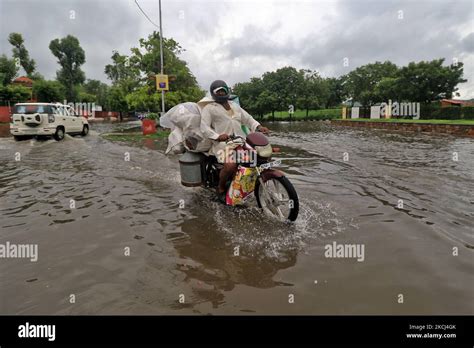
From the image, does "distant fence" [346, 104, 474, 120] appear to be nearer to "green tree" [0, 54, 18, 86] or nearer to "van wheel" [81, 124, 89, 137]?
"van wheel" [81, 124, 89, 137]

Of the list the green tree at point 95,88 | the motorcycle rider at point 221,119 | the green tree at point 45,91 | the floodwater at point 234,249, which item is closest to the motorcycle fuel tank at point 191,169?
the motorcycle rider at point 221,119

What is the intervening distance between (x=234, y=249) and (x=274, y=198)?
3.19ft

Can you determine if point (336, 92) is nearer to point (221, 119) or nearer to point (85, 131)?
point (85, 131)

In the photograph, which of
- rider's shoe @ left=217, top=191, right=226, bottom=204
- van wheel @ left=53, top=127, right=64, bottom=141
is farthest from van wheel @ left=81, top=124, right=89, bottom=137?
rider's shoe @ left=217, top=191, right=226, bottom=204

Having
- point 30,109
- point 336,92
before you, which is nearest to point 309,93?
point 336,92

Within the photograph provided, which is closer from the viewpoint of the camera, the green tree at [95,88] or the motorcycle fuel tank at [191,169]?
the motorcycle fuel tank at [191,169]

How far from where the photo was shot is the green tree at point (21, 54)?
40406 mm

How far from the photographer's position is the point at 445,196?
15.8 feet

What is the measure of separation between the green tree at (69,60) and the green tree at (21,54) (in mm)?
5514

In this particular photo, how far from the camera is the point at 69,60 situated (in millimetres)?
48750

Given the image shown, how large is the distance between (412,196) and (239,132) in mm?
3088

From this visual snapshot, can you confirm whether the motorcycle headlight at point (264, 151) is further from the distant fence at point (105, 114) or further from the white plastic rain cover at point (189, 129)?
the distant fence at point (105, 114)
